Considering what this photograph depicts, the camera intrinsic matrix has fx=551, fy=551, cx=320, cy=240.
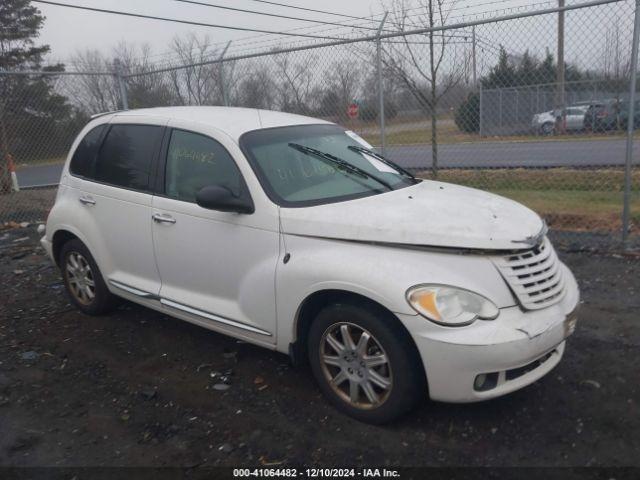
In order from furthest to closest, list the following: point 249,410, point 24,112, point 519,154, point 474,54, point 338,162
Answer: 1. point 24,112
2. point 519,154
3. point 474,54
4. point 338,162
5. point 249,410

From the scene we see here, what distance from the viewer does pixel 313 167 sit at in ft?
12.8

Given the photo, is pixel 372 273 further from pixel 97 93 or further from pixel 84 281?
pixel 97 93

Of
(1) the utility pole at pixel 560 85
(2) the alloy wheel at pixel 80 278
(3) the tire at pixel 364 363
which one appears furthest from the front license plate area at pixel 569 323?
(1) the utility pole at pixel 560 85

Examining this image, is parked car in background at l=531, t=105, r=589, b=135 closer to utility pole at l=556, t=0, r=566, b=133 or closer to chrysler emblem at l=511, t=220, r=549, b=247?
utility pole at l=556, t=0, r=566, b=133

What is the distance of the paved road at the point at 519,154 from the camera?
8.00m

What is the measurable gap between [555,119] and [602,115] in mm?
923

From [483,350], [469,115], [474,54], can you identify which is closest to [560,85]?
[474,54]

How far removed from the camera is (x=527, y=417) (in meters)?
3.22

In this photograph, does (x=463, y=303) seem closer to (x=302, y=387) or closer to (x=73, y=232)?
(x=302, y=387)

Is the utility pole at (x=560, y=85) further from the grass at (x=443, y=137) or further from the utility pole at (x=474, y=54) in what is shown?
the utility pole at (x=474, y=54)

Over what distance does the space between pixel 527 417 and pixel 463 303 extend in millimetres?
899

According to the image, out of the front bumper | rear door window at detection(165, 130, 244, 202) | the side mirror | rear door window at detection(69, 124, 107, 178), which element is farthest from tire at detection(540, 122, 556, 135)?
rear door window at detection(69, 124, 107, 178)

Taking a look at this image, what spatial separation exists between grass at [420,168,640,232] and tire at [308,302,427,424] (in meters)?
4.84

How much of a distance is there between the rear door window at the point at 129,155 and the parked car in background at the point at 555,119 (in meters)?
5.22
